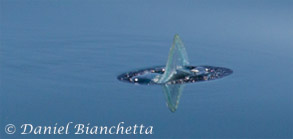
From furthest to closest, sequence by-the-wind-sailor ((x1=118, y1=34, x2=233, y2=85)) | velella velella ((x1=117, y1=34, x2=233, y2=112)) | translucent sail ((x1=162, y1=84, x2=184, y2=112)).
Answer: by-the-wind-sailor ((x1=118, y1=34, x2=233, y2=85)), velella velella ((x1=117, y1=34, x2=233, y2=112)), translucent sail ((x1=162, y1=84, x2=184, y2=112))

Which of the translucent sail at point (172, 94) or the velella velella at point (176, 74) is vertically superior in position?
the velella velella at point (176, 74)

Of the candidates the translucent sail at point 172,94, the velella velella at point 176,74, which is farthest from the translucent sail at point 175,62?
the translucent sail at point 172,94

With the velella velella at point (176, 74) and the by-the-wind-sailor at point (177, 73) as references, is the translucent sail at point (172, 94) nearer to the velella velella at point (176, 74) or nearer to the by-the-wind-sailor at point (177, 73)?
the velella velella at point (176, 74)

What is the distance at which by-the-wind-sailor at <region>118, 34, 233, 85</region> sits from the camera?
34.0ft

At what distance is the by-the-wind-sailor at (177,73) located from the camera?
10352 millimetres

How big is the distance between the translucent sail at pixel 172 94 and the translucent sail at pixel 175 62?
0.62 ft

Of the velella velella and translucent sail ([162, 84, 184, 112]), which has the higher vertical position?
the velella velella

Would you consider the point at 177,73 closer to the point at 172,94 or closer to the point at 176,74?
the point at 176,74

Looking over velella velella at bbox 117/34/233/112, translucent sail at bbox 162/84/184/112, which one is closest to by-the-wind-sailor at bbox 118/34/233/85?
velella velella at bbox 117/34/233/112

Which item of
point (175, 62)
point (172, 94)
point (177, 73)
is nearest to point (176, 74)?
point (177, 73)

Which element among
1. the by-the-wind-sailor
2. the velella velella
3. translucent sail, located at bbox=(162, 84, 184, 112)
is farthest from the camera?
the by-the-wind-sailor

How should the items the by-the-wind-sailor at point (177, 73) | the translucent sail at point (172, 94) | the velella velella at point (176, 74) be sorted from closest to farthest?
1. the translucent sail at point (172, 94)
2. the velella velella at point (176, 74)
3. the by-the-wind-sailor at point (177, 73)

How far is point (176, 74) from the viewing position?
1049cm

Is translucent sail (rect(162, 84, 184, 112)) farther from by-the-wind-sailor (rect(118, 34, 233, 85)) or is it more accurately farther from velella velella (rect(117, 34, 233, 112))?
by-the-wind-sailor (rect(118, 34, 233, 85))
